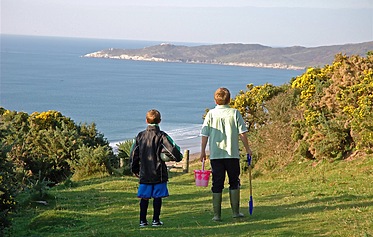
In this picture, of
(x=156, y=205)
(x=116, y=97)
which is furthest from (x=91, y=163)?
(x=116, y=97)

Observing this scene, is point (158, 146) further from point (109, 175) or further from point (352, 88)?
point (109, 175)

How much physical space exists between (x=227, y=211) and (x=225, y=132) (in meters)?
1.99

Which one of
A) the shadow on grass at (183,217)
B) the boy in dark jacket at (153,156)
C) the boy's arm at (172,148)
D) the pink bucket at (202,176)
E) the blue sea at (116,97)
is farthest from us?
the blue sea at (116,97)

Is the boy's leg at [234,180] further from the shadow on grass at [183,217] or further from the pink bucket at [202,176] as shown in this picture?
the pink bucket at [202,176]

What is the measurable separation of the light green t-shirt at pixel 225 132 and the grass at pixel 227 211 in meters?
1.14

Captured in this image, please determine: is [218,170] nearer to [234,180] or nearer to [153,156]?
[234,180]

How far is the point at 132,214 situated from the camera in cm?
1200

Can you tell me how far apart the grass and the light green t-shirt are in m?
1.14

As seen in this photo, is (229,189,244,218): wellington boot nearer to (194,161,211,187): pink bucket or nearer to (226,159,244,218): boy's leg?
(226,159,244,218): boy's leg

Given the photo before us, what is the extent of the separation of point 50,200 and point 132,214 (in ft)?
13.2

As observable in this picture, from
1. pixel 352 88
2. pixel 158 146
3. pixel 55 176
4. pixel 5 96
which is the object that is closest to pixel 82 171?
pixel 55 176

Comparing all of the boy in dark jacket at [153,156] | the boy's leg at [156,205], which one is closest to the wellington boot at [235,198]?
the boy in dark jacket at [153,156]

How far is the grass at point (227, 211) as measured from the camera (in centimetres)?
900

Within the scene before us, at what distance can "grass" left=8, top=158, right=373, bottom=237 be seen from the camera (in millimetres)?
9000
